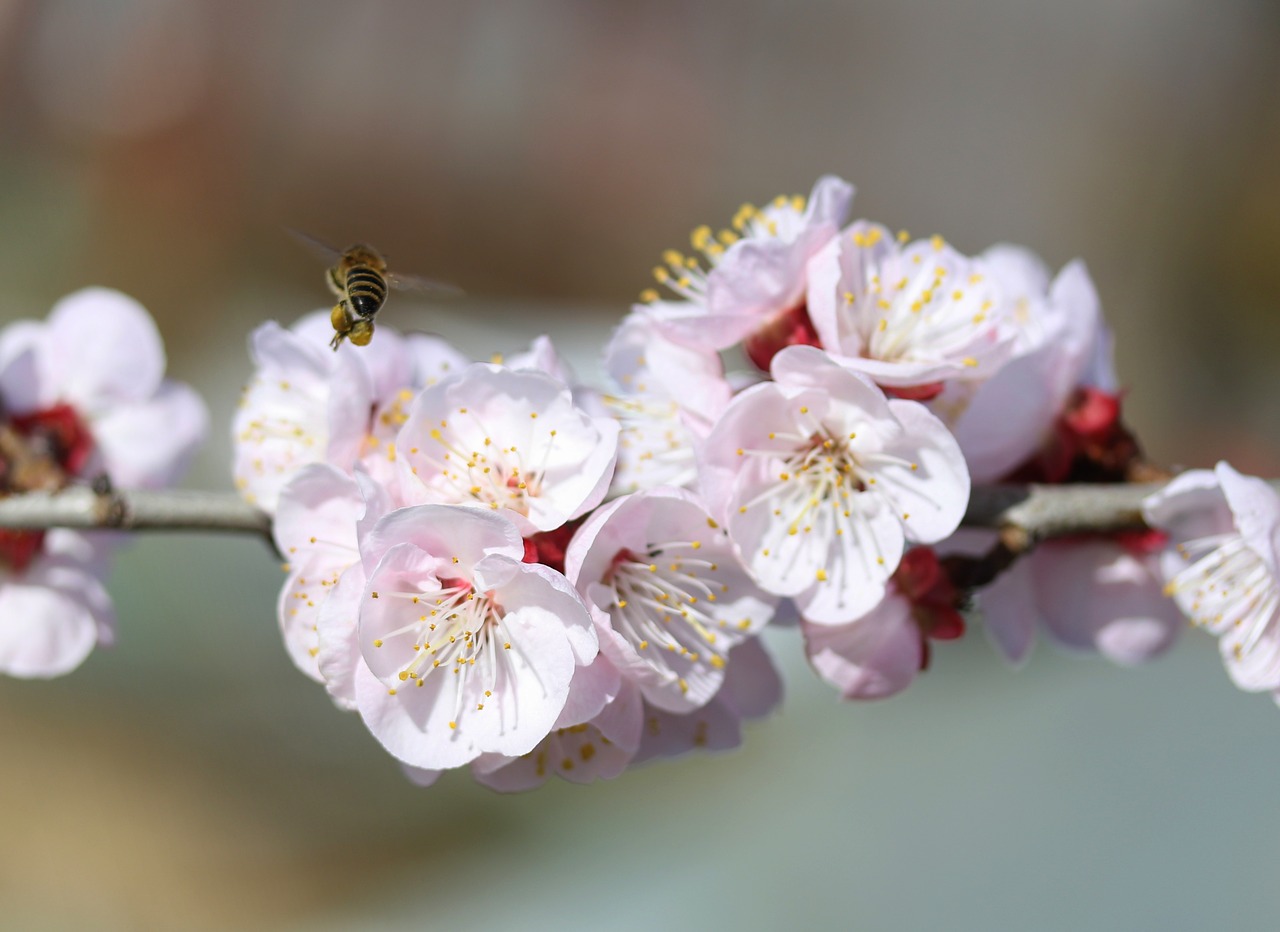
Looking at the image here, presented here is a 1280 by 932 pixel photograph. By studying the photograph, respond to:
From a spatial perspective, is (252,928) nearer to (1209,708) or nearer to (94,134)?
(1209,708)

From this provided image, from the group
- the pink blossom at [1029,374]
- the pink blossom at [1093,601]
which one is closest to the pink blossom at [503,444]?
the pink blossom at [1029,374]

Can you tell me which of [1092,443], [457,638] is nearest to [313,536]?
[457,638]

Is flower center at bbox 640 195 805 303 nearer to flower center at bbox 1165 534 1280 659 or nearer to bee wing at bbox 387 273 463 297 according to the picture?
bee wing at bbox 387 273 463 297

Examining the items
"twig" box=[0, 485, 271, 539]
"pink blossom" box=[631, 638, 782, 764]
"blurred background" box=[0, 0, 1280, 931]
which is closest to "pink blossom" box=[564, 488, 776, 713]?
"pink blossom" box=[631, 638, 782, 764]

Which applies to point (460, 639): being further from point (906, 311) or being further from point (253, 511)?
point (906, 311)

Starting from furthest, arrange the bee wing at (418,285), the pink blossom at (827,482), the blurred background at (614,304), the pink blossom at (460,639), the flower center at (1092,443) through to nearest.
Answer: the blurred background at (614,304), the flower center at (1092,443), the bee wing at (418,285), the pink blossom at (827,482), the pink blossom at (460,639)

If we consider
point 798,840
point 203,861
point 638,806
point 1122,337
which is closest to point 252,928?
point 203,861

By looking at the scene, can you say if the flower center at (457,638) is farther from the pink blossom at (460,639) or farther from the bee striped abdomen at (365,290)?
the bee striped abdomen at (365,290)

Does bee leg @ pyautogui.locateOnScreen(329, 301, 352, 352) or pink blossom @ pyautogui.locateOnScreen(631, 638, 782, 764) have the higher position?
bee leg @ pyautogui.locateOnScreen(329, 301, 352, 352)
